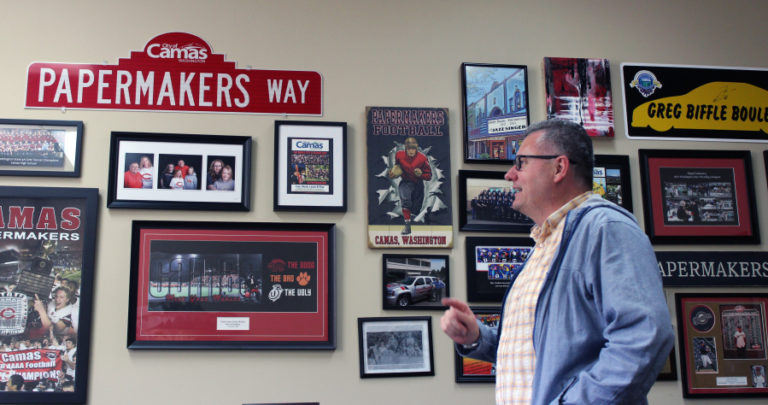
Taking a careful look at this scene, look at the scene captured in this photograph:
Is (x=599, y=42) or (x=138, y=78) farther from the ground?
(x=599, y=42)

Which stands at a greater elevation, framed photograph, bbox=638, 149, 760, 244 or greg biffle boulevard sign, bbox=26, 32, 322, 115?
greg biffle boulevard sign, bbox=26, 32, 322, 115

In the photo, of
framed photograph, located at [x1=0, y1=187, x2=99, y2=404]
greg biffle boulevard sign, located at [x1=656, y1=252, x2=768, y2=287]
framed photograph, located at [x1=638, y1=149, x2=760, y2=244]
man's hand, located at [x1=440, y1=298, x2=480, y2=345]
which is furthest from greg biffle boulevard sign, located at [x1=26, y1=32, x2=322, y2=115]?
greg biffle boulevard sign, located at [x1=656, y1=252, x2=768, y2=287]

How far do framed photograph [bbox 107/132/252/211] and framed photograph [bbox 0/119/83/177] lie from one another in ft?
0.58

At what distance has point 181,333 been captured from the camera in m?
2.65

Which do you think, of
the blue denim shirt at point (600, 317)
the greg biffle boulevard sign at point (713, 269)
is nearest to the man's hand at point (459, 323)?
the blue denim shirt at point (600, 317)

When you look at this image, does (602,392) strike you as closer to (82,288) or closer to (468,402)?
(468,402)

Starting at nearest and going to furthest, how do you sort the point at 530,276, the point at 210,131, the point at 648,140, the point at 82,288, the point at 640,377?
the point at 640,377 < the point at 530,276 < the point at 82,288 < the point at 210,131 < the point at 648,140

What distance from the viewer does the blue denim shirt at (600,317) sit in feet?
4.12

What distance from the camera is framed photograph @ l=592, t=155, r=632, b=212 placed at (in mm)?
2996

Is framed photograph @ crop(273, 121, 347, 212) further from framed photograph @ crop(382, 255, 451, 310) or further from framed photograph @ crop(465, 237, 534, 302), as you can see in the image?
framed photograph @ crop(465, 237, 534, 302)

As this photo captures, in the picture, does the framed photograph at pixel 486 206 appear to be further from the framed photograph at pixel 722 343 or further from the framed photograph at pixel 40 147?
the framed photograph at pixel 40 147

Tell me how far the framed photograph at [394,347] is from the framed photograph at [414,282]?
0.26 ft

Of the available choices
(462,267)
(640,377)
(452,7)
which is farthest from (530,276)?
(452,7)

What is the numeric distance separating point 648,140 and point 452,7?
3.89 feet
